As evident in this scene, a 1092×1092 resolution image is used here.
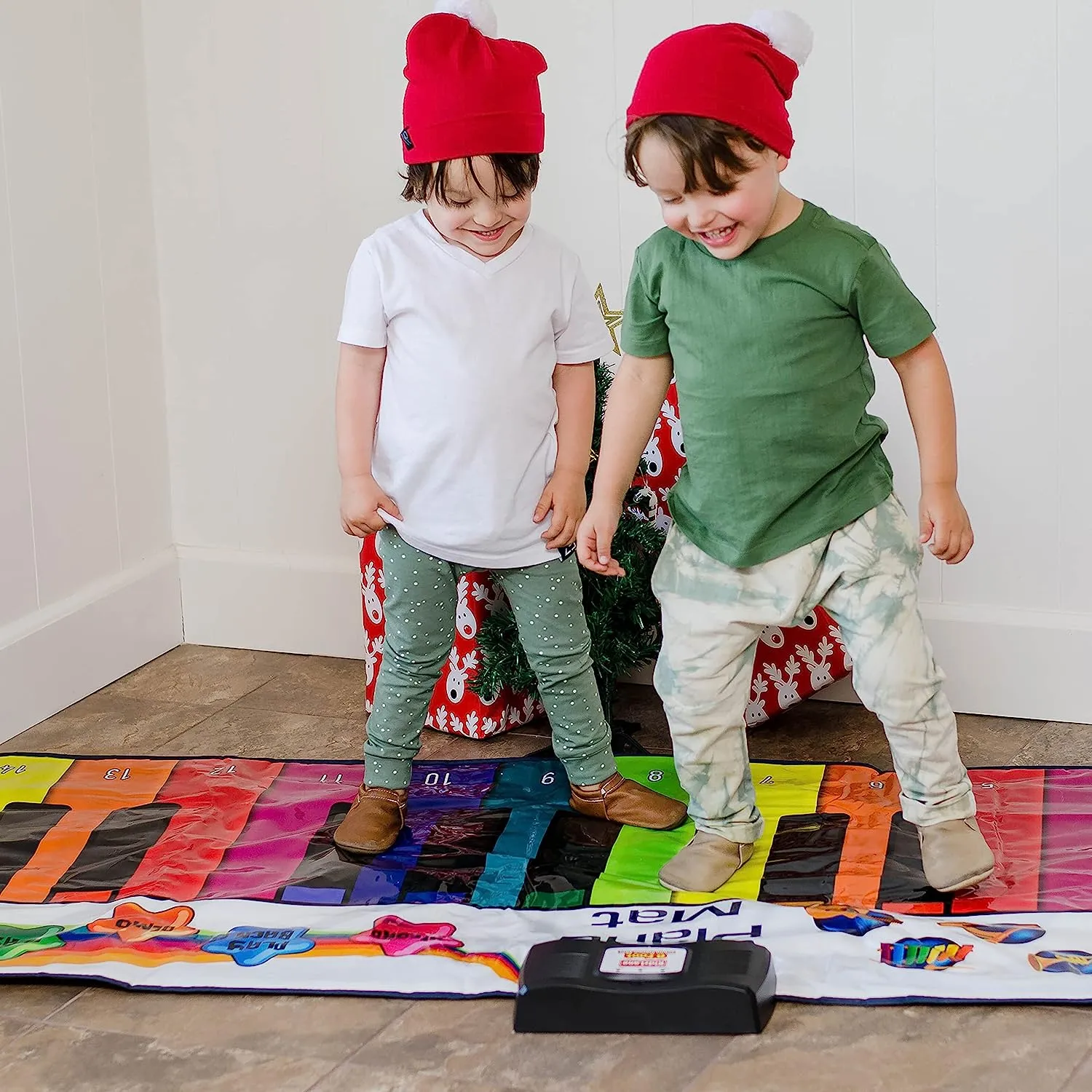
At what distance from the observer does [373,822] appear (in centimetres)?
190

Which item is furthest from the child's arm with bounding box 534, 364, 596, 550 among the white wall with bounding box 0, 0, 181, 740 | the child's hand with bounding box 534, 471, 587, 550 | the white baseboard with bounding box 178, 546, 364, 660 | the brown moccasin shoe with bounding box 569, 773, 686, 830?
the white wall with bounding box 0, 0, 181, 740

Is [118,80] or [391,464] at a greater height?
[118,80]

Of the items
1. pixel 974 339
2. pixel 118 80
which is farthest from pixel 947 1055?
pixel 118 80

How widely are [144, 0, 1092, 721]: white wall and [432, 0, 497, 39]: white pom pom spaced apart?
0.57m

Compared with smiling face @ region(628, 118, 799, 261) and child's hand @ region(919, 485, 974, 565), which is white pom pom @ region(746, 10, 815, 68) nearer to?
smiling face @ region(628, 118, 799, 261)

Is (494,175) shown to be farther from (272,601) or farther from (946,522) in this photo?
(272,601)

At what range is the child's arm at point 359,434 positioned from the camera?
1.84 m

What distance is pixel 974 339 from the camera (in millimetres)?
2211

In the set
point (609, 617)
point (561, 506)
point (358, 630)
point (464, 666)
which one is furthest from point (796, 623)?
point (358, 630)

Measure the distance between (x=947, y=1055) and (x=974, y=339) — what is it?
117 cm

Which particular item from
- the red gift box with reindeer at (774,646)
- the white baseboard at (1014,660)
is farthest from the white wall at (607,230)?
the red gift box with reindeer at (774,646)

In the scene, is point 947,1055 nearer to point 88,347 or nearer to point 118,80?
point 88,347

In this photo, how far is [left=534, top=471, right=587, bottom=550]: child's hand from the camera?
6.10ft

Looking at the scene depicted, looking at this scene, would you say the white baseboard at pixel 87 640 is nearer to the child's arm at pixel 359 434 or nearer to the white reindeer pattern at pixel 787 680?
the child's arm at pixel 359 434
